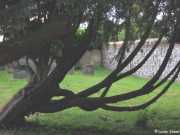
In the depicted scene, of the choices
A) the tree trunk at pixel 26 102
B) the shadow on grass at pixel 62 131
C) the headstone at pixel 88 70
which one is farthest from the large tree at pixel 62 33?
the headstone at pixel 88 70

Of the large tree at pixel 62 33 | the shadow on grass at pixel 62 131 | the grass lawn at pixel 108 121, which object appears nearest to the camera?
the large tree at pixel 62 33

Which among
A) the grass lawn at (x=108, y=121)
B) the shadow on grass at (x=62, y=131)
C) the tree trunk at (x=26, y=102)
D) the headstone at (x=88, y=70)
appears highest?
the tree trunk at (x=26, y=102)

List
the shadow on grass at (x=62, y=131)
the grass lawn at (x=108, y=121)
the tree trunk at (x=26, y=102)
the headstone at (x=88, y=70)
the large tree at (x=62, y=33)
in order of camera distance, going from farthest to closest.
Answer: the headstone at (x=88, y=70) → the tree trunk at (x=26, y=102) → the grass lawn at (x=108, y=121) → the shadow on grass at (x=62, y=131) → the large tree at (x=62, y=33)

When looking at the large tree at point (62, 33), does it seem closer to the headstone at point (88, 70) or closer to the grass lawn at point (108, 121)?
the grass lawn at point (108, 121)

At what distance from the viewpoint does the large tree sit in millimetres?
7906

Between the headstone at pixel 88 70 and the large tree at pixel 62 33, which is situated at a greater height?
the large tree at pixel 62 33

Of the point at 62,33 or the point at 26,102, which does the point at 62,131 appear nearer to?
the point at 26,102

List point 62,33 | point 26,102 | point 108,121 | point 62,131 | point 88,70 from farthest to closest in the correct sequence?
1. point 88,70
2. point 108,121
3. point 26,102
4. point 62,131
5. point 62,33

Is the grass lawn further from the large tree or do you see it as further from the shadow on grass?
the large tree

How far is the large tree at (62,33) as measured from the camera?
7.91m

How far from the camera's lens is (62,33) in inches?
351

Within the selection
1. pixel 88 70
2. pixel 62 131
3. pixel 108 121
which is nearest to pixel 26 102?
pixel 62 131

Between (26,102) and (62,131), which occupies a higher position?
(26,102)

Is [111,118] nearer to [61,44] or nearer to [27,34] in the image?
[61,44]
